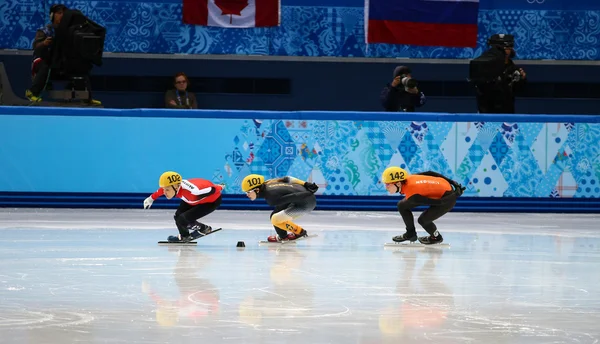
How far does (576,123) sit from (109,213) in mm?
6748

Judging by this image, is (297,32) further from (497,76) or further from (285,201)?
(285,201)

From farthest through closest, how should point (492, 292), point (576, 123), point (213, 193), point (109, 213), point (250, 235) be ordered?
point (576, 123) → point (109, 213) → point (250, 235) → point (213, 193) → point (492, 292)

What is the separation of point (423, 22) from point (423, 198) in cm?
681

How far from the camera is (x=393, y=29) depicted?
1720 cm

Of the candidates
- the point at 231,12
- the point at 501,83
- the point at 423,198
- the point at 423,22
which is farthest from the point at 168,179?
the point at 423,22

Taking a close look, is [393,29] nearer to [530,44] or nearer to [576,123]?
[530,44]

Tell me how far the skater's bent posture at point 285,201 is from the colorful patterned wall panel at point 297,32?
20.5 feet

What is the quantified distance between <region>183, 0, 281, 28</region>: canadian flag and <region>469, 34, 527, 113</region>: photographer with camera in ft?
11.7

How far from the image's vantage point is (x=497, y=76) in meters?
15.3

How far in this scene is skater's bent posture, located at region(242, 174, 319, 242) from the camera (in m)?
11.0

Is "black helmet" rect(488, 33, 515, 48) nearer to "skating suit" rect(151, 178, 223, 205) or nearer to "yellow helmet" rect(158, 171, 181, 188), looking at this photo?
"skating suit" rect(151, 178, 223, 205)

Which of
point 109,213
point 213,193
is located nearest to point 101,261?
point 213,193

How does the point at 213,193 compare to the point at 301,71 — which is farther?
the point at 301,71

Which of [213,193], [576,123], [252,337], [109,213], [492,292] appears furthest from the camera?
[576,123]
